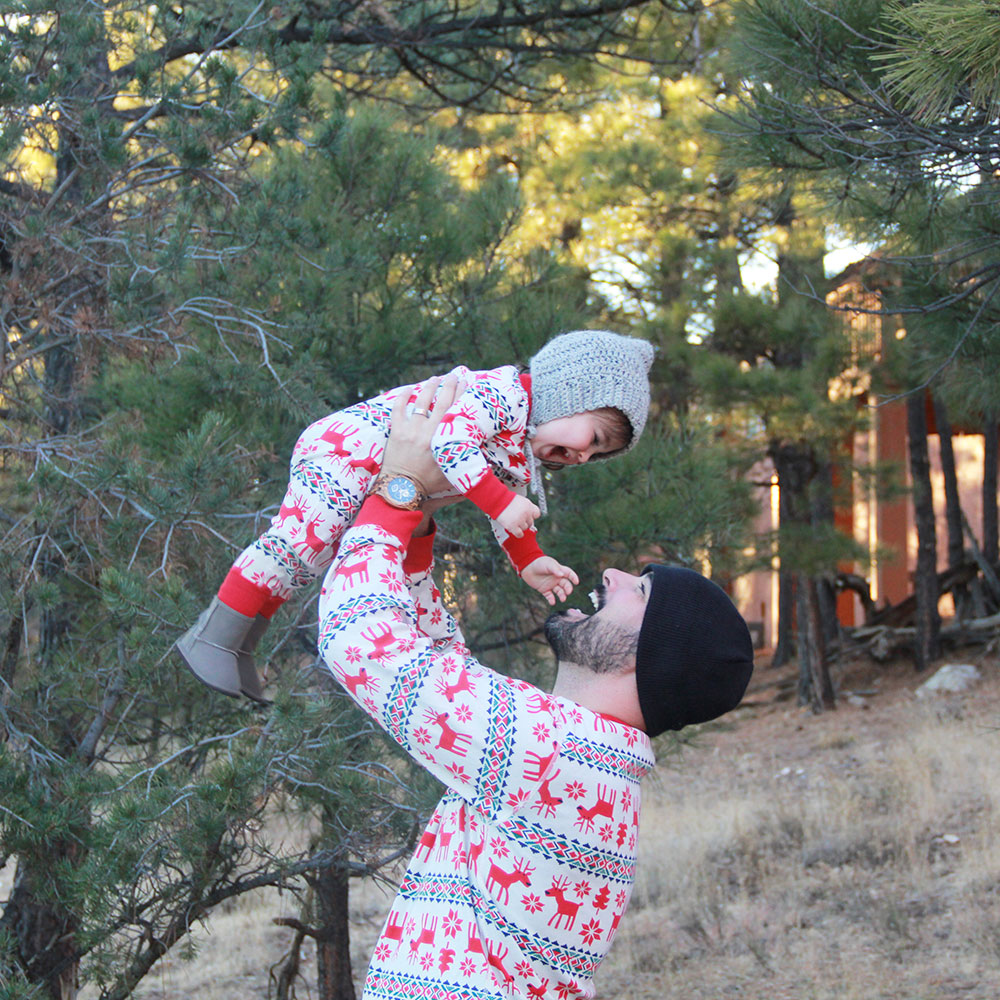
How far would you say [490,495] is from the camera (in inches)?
75.7

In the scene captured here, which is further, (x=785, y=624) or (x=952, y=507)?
(x=785, y=624)

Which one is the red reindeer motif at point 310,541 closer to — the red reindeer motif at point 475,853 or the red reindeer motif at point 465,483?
the red reindeer motif at point 465,483

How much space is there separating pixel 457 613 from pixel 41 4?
2.45m

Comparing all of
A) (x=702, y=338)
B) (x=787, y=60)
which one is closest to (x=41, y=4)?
(x=787, y=60)

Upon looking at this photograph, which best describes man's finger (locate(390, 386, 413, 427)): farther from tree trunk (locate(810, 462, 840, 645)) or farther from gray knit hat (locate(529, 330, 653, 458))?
tree trunk (locate(810, 462, 840, 645))

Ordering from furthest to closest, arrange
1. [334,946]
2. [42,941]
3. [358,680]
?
[334,946], [42,941], [358,680]

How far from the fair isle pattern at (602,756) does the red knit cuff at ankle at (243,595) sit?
2.38 ft

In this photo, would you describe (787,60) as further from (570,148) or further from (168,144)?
(570,148)

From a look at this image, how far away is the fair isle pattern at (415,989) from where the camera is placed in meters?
1.66

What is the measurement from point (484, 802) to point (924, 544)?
1081 cm

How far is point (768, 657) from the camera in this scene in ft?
48.5

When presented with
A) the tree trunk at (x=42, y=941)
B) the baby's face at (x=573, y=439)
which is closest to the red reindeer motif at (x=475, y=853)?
the baby's face at (x=573, y=439)

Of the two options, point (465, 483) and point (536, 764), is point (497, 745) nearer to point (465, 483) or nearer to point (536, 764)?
point (536, 764)

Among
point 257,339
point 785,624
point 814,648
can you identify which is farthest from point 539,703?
point 785,624
